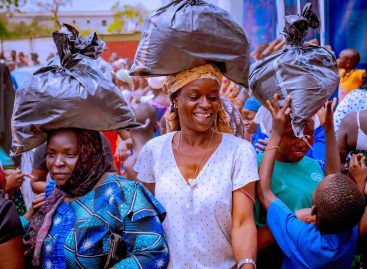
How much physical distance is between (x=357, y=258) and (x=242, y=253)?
4.84ft

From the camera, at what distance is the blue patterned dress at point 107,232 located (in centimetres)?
255

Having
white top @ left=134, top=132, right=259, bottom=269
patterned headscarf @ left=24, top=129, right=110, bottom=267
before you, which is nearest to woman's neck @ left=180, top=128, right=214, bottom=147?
white top @ left=134, top=132, right=259, bottom=269

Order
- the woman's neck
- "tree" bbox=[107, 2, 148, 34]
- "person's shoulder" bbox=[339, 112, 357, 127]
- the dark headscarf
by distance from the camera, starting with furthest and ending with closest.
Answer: "tree" bbox=[107, 2, 148, 34] < the dark headscarf < "person's shoulder" bbox=[339, 112, 357, 127] < the woman's neck

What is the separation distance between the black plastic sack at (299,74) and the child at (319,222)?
75 mm

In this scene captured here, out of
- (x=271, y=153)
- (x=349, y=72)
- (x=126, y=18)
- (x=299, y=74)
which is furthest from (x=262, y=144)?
(x=126, y=18)

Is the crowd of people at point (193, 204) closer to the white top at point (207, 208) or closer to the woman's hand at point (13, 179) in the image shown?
the white top at point (207, 208)

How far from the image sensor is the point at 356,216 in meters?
2.53

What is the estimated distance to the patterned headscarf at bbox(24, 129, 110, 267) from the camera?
8.74ft

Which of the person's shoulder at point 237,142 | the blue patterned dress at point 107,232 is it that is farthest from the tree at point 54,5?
the blue patterned dress at point 107,232

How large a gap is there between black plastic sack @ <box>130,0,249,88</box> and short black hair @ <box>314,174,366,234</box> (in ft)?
2.66

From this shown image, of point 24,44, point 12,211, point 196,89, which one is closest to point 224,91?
point 196,89

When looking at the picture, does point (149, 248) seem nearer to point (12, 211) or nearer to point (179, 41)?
point (12, 211)

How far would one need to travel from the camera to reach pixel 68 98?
2633 mm

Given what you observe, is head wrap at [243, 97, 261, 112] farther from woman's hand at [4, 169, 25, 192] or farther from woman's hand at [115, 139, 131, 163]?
woman's hand at [4, 169, 25, 192]
